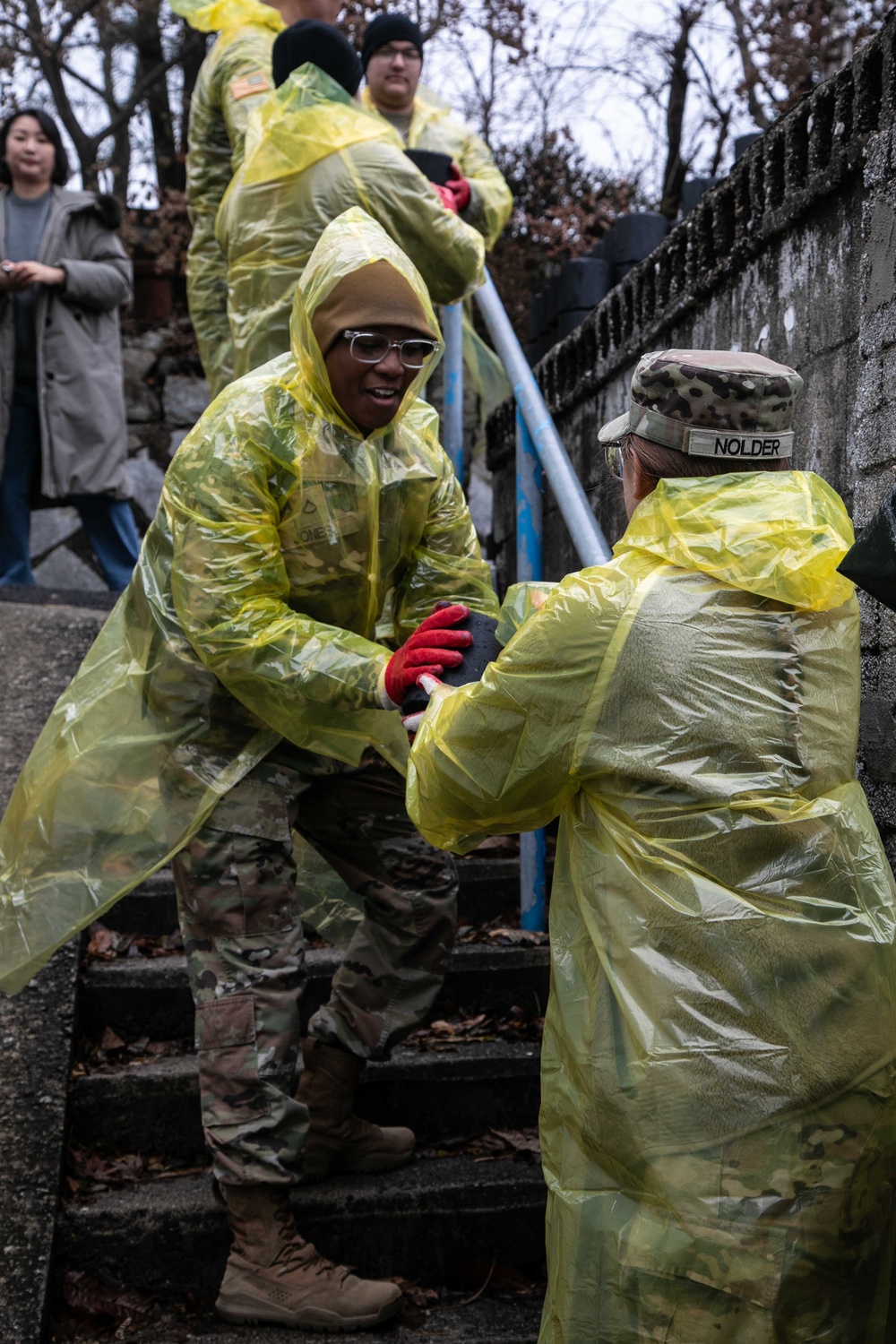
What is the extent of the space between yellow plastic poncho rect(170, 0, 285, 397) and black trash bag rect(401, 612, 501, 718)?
8.24 ft

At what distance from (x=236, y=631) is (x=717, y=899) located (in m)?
1.13

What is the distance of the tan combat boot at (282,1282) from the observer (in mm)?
2529

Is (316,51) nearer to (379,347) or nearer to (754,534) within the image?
(379,347)

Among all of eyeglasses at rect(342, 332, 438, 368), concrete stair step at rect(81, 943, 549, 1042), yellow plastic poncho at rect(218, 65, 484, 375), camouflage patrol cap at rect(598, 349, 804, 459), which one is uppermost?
yellow plastic poncho at rect(218, 65, 484, 375)

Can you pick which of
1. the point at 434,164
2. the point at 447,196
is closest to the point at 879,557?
the point at 447,196

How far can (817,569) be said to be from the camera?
1744 millimetres

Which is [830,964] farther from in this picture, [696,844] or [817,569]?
[817,569]

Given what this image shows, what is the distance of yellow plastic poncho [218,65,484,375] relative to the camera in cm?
359

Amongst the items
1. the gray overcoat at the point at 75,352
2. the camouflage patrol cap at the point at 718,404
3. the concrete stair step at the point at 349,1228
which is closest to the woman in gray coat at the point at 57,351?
the gray overcoat at the point at 75,352

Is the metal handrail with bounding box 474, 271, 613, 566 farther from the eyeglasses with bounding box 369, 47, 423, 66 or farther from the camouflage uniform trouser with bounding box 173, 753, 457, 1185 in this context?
the eyeglasses with bounding box 369, 47, 423, 66

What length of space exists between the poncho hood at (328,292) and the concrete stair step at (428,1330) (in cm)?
172

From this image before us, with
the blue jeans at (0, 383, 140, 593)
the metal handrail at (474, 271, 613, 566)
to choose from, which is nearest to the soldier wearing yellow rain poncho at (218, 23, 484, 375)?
the metal handrail at (474, 271, 613, 566)

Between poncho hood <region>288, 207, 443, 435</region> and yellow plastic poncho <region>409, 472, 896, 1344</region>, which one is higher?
poncho hood <region>288, 207, 443, 435</region>

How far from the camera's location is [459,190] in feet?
14.7
